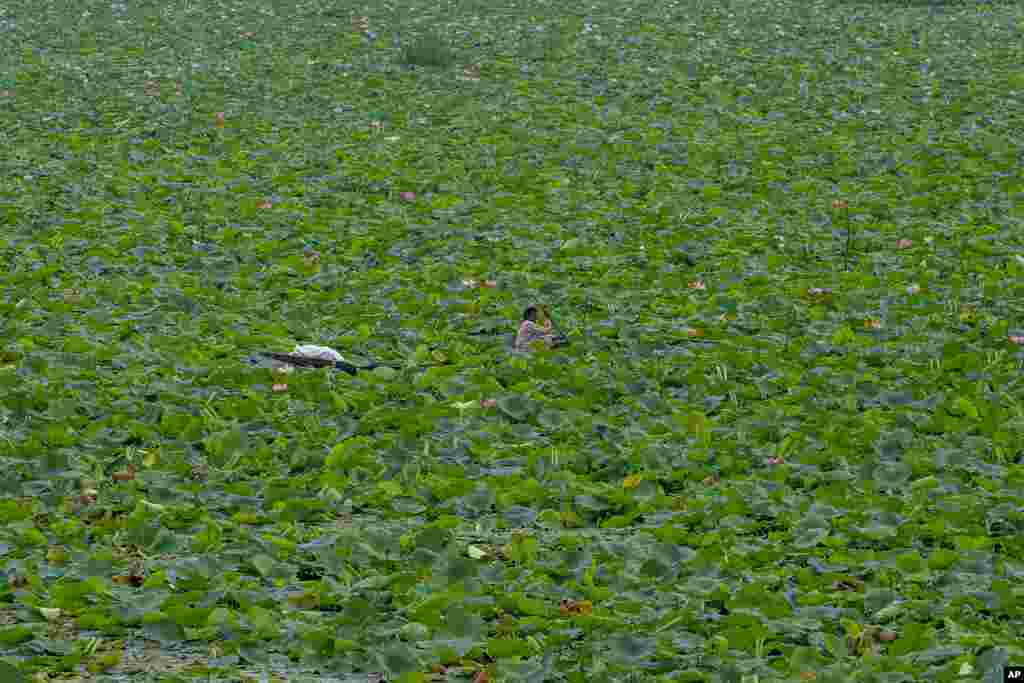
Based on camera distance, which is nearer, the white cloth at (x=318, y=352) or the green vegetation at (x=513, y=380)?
the green vegetation at (x=513, y=380)

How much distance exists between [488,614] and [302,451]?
1.60m

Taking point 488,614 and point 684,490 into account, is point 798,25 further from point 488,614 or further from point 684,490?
point 488,614

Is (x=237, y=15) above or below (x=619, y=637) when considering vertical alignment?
below

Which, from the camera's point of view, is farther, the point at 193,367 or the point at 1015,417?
the point at 193,367

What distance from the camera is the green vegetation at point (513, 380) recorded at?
15.0 feet

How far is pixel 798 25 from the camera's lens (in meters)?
17.5

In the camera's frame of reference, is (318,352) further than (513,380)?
Yes

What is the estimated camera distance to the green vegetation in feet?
15.0

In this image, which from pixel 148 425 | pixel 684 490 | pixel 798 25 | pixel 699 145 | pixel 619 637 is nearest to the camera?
pixel 619 637

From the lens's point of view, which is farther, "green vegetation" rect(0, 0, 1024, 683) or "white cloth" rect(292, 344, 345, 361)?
"white cloth" rect(292, 344, 345, 361)

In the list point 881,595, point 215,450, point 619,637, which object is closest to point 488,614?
point 619,637

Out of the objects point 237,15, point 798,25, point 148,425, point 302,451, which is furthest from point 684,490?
point 237,15

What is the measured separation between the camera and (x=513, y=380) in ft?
22.9

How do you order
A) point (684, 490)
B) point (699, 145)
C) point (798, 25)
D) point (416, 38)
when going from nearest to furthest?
point (684, 490) < point (699, 145) < point (416, 38) < point (798, 25)
